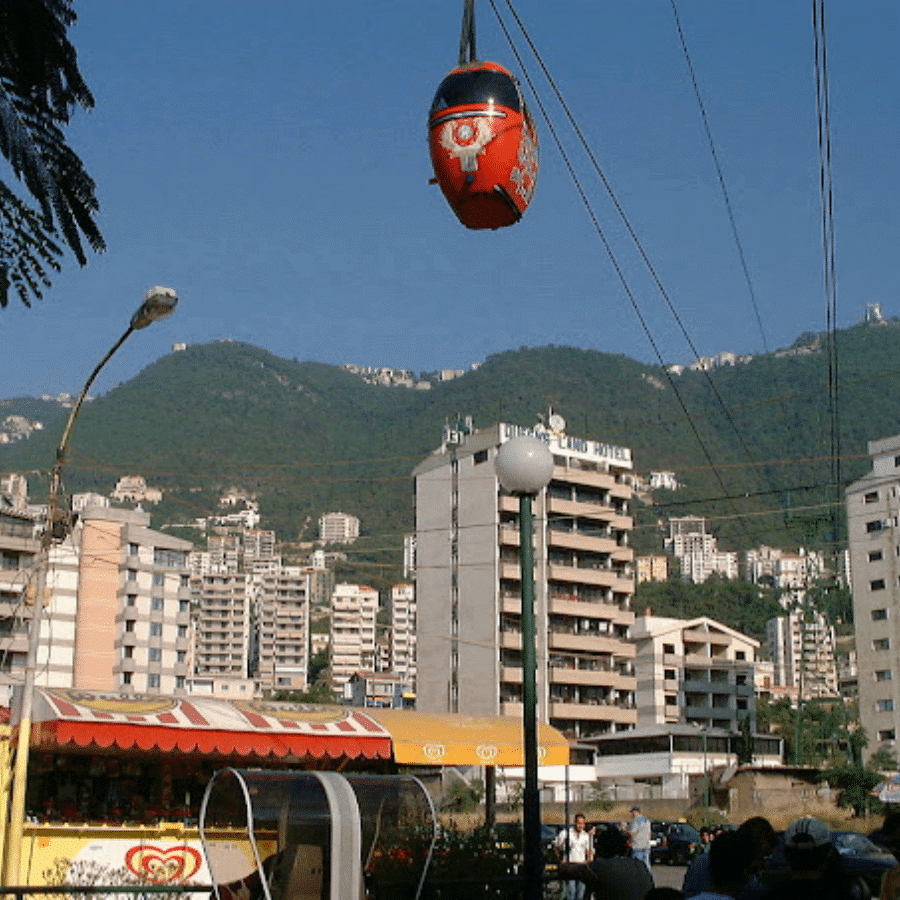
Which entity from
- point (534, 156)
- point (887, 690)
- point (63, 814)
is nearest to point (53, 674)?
point (887, 690)

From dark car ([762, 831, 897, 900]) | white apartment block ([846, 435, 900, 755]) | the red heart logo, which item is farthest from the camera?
white apartment block ([846, 435, 900, 755])

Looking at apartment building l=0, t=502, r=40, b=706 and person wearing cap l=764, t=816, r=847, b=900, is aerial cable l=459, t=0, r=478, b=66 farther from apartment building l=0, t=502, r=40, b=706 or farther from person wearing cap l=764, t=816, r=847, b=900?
apartment building l=0, t=502, r=40, b=706

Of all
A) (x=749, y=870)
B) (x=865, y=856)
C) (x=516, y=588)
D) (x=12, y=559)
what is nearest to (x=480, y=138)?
(x=749, y=870)

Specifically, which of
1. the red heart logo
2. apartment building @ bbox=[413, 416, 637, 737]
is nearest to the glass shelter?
the red heart logo

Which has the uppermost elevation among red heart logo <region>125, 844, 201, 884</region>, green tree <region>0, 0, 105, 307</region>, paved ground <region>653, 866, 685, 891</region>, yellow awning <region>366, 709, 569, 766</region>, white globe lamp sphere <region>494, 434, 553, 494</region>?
green tree <region>0, 0, 105, 307</region>

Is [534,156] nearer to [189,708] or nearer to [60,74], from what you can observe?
[60,74]

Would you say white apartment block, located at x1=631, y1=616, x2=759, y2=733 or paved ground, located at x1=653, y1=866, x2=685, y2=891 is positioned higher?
white apartment block, located at x1=631, y1=616, x2=759, y2=733
